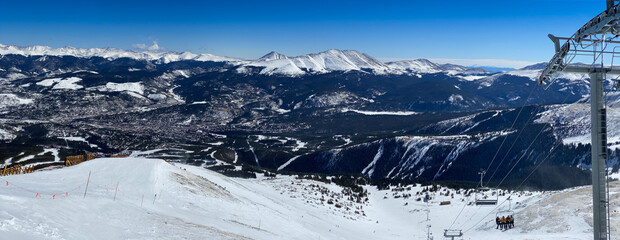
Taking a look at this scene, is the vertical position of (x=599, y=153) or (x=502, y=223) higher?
(x=599, y=153)

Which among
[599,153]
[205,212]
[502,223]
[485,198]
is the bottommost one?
[205,212]

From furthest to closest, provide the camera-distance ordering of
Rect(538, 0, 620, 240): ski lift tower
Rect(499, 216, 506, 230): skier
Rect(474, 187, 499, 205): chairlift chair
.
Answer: Rect(474, 187, 499, 205): chairlift chair, Rect(499, 216, 506, 230): skier, Rect(538, 0, 620, 240): ski lift tower

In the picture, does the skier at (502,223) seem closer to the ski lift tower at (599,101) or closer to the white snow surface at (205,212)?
the white snow surface at (205,212)

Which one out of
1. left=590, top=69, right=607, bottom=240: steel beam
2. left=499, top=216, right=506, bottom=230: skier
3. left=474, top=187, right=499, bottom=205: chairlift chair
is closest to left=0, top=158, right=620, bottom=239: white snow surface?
left=499, top=216, right=506, bottom=230: skier

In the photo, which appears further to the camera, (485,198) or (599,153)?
(485,198)

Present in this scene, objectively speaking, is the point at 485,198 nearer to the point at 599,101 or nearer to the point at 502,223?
the point at 502,223

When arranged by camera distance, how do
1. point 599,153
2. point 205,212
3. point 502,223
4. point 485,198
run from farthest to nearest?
point 485,198
point 502,223
point 205,212
point 599,153

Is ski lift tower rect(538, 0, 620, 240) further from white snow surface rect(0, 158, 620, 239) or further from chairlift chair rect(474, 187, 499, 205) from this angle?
chairlift chair rect(474, 187, 499, 205)

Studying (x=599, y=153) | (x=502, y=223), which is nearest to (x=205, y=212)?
(x=599, y=153)
